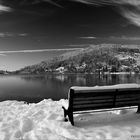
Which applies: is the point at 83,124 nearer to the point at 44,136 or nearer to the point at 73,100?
the point at 73,100

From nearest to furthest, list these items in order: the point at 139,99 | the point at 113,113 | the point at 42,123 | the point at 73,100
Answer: the point at 73,100 < the point at 42,123 < the point at 139,99 < the point at 113,113

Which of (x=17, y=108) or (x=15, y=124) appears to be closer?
(x=15, y=124)

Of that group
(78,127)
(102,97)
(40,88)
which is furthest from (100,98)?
(40,88)

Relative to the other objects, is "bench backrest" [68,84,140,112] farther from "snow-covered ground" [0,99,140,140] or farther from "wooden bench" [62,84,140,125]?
"snow-covered ground" [0,99,140,140]

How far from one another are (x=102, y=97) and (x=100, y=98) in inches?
3.3

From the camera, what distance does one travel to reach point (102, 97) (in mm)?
5992

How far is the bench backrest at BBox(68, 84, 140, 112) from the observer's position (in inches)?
224

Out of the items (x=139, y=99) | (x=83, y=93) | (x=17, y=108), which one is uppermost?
(x=83, y=93)

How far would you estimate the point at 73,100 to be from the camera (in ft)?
18.8

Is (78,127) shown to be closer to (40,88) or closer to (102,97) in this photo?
(102,97)

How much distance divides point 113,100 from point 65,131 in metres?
1.99

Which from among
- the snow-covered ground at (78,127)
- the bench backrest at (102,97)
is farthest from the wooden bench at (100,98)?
the snow-covered ground at (78,127)

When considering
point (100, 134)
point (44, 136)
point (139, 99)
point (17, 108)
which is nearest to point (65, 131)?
point (44, 136)

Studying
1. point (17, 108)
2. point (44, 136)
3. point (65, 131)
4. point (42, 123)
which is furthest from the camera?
point (17, 108)
